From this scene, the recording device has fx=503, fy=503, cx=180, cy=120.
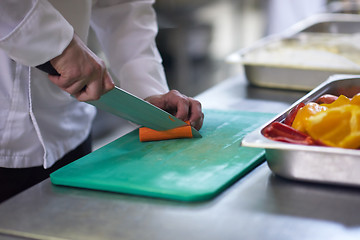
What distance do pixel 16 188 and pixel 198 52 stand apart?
3.55 m

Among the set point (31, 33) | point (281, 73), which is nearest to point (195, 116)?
point (31, 33)

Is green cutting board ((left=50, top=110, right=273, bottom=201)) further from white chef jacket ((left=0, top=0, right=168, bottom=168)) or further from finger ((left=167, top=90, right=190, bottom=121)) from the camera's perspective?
white chef jacket ((left=0, top=0, right=168, bottom=168))

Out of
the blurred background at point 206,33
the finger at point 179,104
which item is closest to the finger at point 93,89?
the finger at point 179,104

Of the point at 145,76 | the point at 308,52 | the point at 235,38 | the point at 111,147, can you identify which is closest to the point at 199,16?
the point at 235,38

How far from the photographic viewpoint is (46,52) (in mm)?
924

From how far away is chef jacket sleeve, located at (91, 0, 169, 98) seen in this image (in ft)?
4.43

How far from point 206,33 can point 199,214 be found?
411cm

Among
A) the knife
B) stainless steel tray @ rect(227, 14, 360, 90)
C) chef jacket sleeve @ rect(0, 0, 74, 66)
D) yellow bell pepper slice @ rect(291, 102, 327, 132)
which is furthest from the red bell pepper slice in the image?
stainless steel tray @ rect(227, 14, 360, 90)

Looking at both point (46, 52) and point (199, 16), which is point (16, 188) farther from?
point (199, 16)

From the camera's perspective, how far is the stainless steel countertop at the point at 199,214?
0.74m

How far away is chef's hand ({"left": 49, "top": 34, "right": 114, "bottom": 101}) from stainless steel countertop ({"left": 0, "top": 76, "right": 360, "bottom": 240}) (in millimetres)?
185

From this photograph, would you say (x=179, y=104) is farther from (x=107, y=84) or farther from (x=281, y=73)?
(x=281, y=73)

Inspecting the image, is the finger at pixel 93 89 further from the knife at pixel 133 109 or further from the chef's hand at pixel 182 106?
the chef's hand at pixel 182 106

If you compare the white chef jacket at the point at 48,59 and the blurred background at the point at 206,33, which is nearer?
the white chef jacket at the point at 48,59
